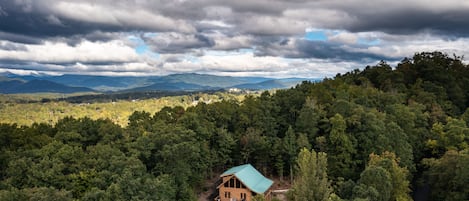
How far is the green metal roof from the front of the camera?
35588mm

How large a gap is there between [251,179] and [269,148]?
627cm

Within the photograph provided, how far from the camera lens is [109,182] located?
28328mm

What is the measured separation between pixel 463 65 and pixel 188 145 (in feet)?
198

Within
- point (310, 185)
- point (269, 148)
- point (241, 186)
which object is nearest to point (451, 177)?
point (310, 185)

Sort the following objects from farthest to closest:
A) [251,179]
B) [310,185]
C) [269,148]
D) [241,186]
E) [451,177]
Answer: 1. [269,148]
2. [251,179]
3. [241,186]
4. [451,177]
5. [310,185]

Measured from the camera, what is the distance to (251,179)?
120ft

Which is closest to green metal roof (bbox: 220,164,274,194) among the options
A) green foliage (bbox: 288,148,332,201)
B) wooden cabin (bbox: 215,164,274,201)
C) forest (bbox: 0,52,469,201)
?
wooden cabin (bbox: 215,164,274,201)

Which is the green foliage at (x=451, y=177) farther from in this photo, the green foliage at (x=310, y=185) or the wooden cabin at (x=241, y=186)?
the wooden cabin at (x=241, y=186)

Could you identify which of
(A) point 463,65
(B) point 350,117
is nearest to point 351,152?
(B) point 350,117

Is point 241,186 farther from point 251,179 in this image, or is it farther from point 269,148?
point 269,148

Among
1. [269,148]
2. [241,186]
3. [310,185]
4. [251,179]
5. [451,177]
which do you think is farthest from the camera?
[269,148]

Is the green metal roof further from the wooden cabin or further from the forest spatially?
the forest

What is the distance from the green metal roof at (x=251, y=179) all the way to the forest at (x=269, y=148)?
325 centimetres

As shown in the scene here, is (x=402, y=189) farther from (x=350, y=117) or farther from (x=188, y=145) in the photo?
(x=188, y=145)
